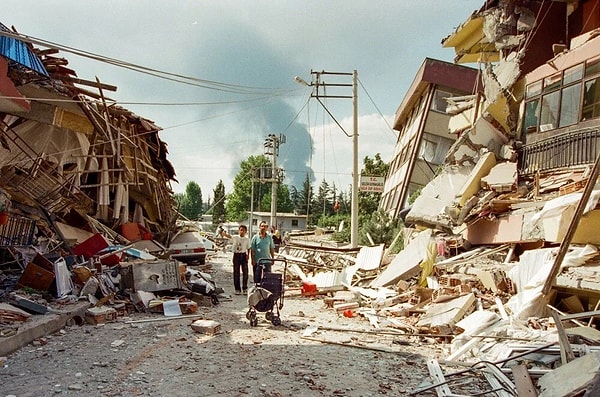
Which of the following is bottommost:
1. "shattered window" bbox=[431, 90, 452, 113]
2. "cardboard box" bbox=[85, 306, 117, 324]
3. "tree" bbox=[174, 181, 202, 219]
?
"tree" bbox=[174, 181, 202, 219]

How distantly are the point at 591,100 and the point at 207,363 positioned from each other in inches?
401

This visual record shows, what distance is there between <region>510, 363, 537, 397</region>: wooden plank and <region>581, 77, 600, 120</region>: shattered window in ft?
25.6

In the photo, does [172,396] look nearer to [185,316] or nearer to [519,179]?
[185,316]

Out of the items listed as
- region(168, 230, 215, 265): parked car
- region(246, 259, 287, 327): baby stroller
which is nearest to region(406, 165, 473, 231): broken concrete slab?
region(246, 259, 287, 327): baby stroller

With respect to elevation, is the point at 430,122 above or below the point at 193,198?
above

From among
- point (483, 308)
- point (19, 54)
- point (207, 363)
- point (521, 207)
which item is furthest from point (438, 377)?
point (19, 54)

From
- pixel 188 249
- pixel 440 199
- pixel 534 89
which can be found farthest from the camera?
pixel 188 249

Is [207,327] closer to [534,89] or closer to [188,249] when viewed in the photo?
[188,249]

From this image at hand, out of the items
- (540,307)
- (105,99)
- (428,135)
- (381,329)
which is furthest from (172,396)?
(428,135)

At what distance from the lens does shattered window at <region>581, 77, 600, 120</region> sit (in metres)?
10.1

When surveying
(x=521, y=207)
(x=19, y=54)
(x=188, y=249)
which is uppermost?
(x=19, y=54)

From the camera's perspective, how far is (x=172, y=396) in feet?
14.9

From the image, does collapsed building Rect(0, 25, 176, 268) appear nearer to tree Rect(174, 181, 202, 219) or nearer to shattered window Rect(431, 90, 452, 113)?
shattered window Rect(431, 90, 452, 113)

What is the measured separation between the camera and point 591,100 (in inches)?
406
